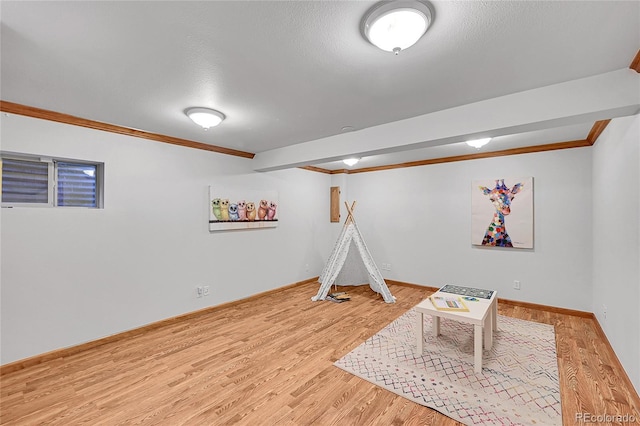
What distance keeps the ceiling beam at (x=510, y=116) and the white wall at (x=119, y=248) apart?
82.6 inches

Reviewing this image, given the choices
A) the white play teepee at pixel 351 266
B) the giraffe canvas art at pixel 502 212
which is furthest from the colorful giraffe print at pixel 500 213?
the white play teepee at pixel 351 266

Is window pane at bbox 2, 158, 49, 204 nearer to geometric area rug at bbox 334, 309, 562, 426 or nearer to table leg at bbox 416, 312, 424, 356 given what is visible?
geometric area rug at bbox 334, 309, 562, 426

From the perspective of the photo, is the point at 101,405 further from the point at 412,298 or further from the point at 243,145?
the point at 412,298

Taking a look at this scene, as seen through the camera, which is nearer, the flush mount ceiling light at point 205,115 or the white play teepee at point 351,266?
the flush mount ceiling light at point 205,115

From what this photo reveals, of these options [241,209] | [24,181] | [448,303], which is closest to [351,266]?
[241,209]

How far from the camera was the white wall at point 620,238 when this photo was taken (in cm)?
208

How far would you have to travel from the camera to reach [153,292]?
342 centimetres

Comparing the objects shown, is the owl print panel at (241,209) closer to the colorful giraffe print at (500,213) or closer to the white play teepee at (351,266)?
the white play teepee at (351,266)

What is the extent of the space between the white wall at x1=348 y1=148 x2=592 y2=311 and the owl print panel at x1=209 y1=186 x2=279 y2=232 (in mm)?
2065

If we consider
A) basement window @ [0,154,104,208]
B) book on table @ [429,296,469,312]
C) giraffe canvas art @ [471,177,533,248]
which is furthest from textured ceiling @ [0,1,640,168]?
giraffe canvas art @ [471,177,533,248]

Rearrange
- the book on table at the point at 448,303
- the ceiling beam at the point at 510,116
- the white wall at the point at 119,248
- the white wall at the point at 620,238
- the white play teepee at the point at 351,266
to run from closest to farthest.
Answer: the ceiling beam at the point at 510,116, the white wall at the point at 620,238, the white wall at the point at 119,248, the book on table at the point at 448,303, the white play teepee at the point at 351,266

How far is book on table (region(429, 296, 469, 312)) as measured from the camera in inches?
106

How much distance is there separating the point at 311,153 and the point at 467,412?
10.1ft

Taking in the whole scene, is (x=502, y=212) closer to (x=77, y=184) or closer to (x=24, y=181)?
(x=77, y=184)
